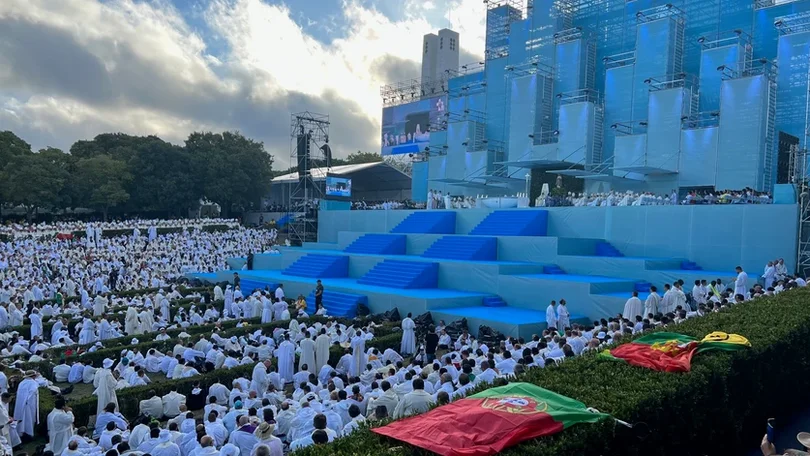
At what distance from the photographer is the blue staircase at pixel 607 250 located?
19.3m

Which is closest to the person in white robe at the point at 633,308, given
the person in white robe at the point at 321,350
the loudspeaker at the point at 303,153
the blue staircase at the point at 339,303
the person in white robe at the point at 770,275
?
the person in white robe at the point at 770,275

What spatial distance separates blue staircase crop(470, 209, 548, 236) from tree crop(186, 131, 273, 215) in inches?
1075

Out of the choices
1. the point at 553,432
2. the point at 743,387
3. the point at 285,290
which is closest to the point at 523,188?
the point at 285,290

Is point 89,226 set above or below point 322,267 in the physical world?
above

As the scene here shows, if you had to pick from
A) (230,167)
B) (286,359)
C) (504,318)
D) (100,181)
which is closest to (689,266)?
(504,318)

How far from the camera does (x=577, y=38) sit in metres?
29.4

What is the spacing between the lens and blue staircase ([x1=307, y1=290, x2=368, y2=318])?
1778cm

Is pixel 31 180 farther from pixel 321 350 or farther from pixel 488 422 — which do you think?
pixel 488 422

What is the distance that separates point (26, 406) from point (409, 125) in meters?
41.5

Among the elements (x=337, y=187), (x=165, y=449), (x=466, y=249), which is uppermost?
(x=337, y=187)

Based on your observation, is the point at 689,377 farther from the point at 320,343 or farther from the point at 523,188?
the point at 523,188

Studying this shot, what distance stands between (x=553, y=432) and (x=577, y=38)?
94.4 ft

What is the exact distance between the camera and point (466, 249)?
67.9 ft

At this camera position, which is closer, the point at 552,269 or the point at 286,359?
the point at 286,359
